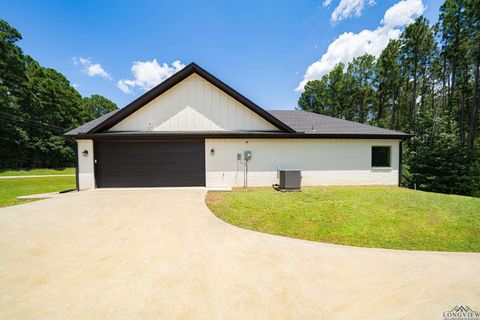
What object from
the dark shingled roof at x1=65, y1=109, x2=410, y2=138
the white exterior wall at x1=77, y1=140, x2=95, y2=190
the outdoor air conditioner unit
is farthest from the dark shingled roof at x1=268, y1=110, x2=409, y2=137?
the white exterior wall at x1=77, y1=140, x2=95, y2=190

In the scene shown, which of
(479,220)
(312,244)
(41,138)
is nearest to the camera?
(312,244)

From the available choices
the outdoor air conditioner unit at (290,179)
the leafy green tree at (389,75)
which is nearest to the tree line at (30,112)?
the outdoor air conditioner unit at (290,179)

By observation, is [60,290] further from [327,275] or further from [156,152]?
[156,152]

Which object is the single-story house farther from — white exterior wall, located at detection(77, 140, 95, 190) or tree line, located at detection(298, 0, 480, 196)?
tree line, located at detection(298, 0, 480, 196)

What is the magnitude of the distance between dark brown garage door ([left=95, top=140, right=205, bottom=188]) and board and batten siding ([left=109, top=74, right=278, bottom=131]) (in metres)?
0.92

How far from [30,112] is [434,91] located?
5452cm

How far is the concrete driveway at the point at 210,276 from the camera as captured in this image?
1981 mm

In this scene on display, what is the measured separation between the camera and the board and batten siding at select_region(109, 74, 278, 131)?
902 cm

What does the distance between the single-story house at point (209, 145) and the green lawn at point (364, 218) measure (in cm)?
230

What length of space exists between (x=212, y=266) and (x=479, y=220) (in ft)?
22.5

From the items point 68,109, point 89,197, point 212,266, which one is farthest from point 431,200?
point 68,109

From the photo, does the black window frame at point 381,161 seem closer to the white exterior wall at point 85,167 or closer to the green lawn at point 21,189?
the white exterior wall at point 85,167

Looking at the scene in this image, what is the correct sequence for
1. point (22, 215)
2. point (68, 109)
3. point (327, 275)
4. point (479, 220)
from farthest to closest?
1. point (68, 109)
2. point (22, 215)
3. point (479, 220)
4. point (327, 275)

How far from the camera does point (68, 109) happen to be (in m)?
30.6
